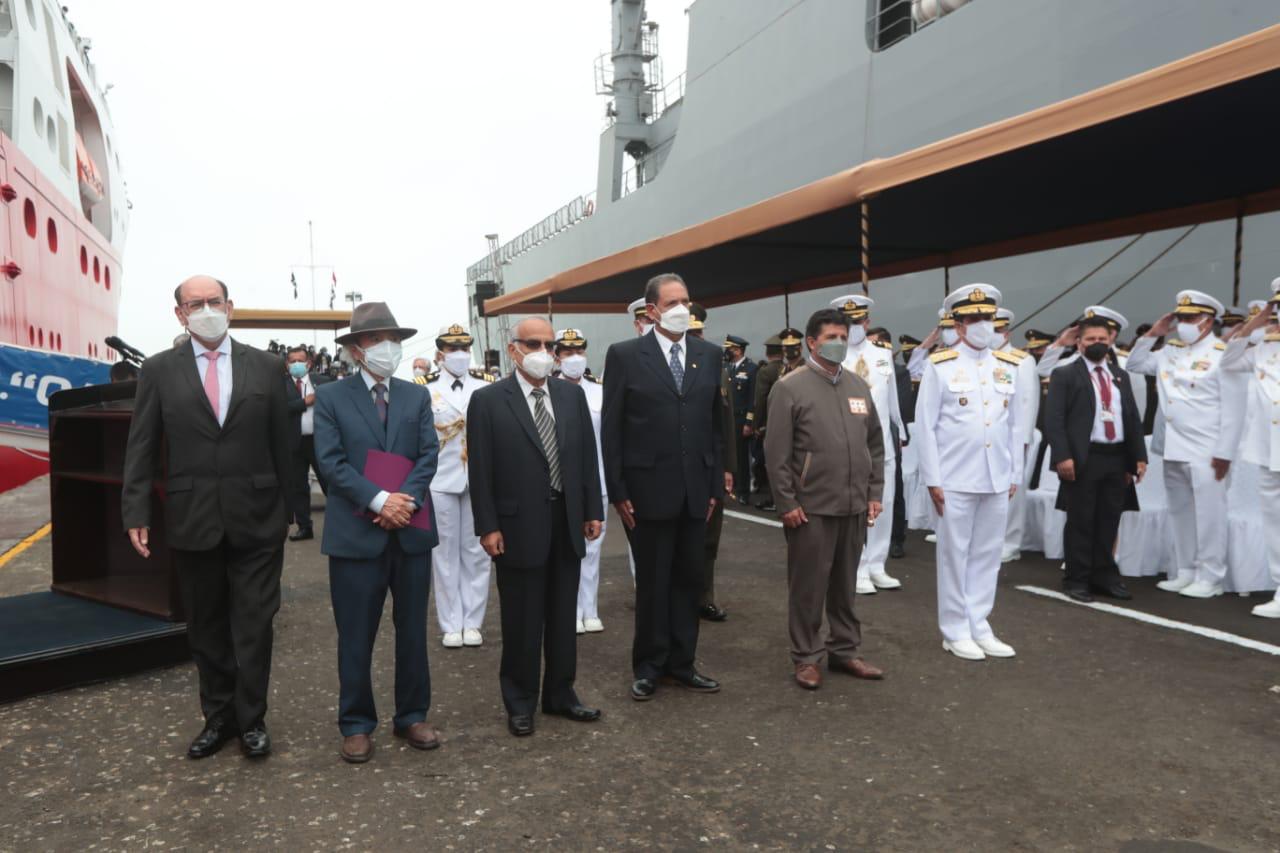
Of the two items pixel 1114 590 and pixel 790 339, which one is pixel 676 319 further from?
pixel 790 339

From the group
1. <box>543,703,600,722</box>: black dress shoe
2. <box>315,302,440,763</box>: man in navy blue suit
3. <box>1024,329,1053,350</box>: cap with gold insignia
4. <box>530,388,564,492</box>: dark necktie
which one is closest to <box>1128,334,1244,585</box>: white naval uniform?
<box>1024,329,1053,350</box>: cap with gold insignia

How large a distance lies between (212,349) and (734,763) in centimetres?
273

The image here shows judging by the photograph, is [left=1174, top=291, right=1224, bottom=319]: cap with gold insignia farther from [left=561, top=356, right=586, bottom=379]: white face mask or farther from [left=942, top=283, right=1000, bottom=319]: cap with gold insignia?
[left=561, top=356, right=586, bottom=379]: white face mask

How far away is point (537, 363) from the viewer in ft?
13.0

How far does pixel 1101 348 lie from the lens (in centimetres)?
618

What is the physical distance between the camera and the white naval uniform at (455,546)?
5285mm

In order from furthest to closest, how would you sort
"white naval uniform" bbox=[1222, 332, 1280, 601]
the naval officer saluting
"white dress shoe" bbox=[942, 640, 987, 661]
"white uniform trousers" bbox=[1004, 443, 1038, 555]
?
Answer: "white uniform trousers" bbox=[1004, 443, 1038, 555] < "white naval uniform" bbox=[1222, 332, 1280, 601] < the naval officer saluting < "white dress shoe" bbox=[942, 640, 987, 661]

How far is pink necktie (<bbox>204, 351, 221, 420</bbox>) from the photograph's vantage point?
12.1 ft

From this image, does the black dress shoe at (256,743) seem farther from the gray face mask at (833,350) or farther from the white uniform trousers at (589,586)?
the gray face mask at (833,350)

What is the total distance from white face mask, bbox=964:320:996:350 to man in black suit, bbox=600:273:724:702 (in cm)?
156

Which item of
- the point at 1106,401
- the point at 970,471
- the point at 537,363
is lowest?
the point at 970,471

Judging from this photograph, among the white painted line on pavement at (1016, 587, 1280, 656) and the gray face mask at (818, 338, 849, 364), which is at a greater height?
the gray face mask at (818, 338, 849, 364)

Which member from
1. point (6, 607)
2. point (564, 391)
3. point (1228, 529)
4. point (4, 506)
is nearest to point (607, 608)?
point (564, 391)

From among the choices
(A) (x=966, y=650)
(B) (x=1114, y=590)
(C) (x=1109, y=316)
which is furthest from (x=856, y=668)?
(C) (x=1109, y=316)
